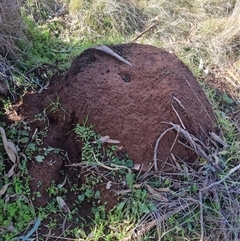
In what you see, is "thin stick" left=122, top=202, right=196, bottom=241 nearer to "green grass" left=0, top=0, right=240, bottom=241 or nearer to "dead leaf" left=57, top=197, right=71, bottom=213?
"green grass" left=0, top=0, right=240, bottom=241

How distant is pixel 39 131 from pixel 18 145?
0.48 feet

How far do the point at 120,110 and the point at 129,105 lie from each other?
0.06 metres

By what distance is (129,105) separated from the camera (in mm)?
2424

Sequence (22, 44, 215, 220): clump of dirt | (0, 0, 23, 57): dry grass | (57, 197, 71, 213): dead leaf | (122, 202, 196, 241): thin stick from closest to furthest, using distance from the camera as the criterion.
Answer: (122, 202, 196, 241): thin stick < (57, 197, 71, 213): dead leaf < (22, 44, 215, 220): clump of dirt < (0, 0, 23, 57): dry grass

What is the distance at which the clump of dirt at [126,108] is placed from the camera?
93.9 inches

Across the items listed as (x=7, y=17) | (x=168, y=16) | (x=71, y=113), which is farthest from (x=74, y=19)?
(x=71, y=113)

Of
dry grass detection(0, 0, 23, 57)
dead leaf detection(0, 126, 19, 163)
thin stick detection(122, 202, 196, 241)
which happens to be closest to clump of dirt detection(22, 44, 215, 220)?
dead leaf detection(0, 126, 19, 163)

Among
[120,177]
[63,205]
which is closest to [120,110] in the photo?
[120,177]

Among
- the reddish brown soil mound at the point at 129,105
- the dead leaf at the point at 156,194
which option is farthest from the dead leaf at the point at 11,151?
the dead leaf at the point at 156,194

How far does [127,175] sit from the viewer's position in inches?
90.4

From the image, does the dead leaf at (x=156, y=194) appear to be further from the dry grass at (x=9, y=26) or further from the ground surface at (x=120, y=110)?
the dry grass at (x=9, y=26)

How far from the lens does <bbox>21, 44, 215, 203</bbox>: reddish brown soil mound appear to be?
239cm

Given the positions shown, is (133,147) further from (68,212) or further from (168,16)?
(168,16)

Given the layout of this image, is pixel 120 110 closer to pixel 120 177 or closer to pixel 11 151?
pixel 120 177
